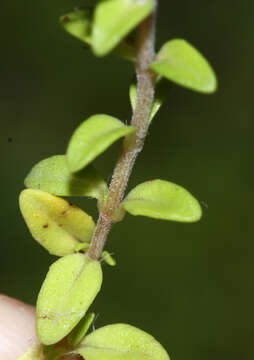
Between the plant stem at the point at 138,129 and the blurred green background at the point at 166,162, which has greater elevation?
the plant stem at the point at 138,129

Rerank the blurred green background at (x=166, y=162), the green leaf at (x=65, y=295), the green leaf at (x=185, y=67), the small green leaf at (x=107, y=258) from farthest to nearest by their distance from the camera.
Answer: the blurred green background at (x=166, y=162) → the small green leaf at (x=107, y=258) → the green leaf at (x=65, y=295) → the green leaf at (x=185, y=67)

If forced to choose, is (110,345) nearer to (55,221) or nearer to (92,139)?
(55,221)

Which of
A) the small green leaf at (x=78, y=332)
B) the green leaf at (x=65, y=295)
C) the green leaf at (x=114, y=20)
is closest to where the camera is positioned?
the green leaf at (x=114, y=20)

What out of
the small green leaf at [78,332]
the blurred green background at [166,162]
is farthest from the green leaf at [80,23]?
the blurred green background at [166,162]

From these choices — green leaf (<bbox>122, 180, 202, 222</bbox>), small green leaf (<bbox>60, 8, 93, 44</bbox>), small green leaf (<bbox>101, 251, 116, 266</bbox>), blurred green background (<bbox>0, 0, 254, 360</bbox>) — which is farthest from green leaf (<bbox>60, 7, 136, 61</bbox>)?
blurred green background (<bbox>0, 0, 254, 360</bbox>)

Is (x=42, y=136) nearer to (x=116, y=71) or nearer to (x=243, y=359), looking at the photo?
(x=116, y=71)

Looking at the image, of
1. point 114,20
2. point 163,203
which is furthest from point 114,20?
point 163,203

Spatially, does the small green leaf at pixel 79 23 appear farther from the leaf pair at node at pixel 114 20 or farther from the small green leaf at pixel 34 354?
the small green leaf at pixel 34 354

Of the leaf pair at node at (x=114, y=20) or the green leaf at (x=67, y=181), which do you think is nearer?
the leaf pair at node at (x=114, y=20)
